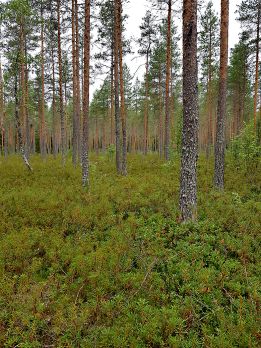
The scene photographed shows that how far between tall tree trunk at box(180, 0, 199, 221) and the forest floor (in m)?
0.64

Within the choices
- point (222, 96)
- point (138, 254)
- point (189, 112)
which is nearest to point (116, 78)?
point (222, 96)

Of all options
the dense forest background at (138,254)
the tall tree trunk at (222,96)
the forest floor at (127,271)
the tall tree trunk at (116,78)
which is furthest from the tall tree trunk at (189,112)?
the tall tree trunk at (116,78)

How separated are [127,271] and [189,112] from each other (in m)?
4.39

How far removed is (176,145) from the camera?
19.1 m

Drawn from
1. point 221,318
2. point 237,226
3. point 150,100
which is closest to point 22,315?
point 221,318

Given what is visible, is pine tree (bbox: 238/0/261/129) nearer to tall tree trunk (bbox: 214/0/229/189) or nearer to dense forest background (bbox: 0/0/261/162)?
dense forest background (bbox: 0/0/261/162)

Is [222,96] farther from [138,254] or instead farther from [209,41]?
[209,41]

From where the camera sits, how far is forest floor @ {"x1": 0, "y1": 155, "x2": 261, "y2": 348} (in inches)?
163

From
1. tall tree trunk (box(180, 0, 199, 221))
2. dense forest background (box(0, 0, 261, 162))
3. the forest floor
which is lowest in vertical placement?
the forest floor

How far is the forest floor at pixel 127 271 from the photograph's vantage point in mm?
4148

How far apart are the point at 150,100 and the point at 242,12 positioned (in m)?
16.1

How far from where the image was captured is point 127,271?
5.75m

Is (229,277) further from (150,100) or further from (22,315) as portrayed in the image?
(150,100)

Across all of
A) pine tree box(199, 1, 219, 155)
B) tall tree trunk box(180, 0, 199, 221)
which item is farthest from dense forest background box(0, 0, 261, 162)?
tall tree trunk box(180, 0, 199, 221)
